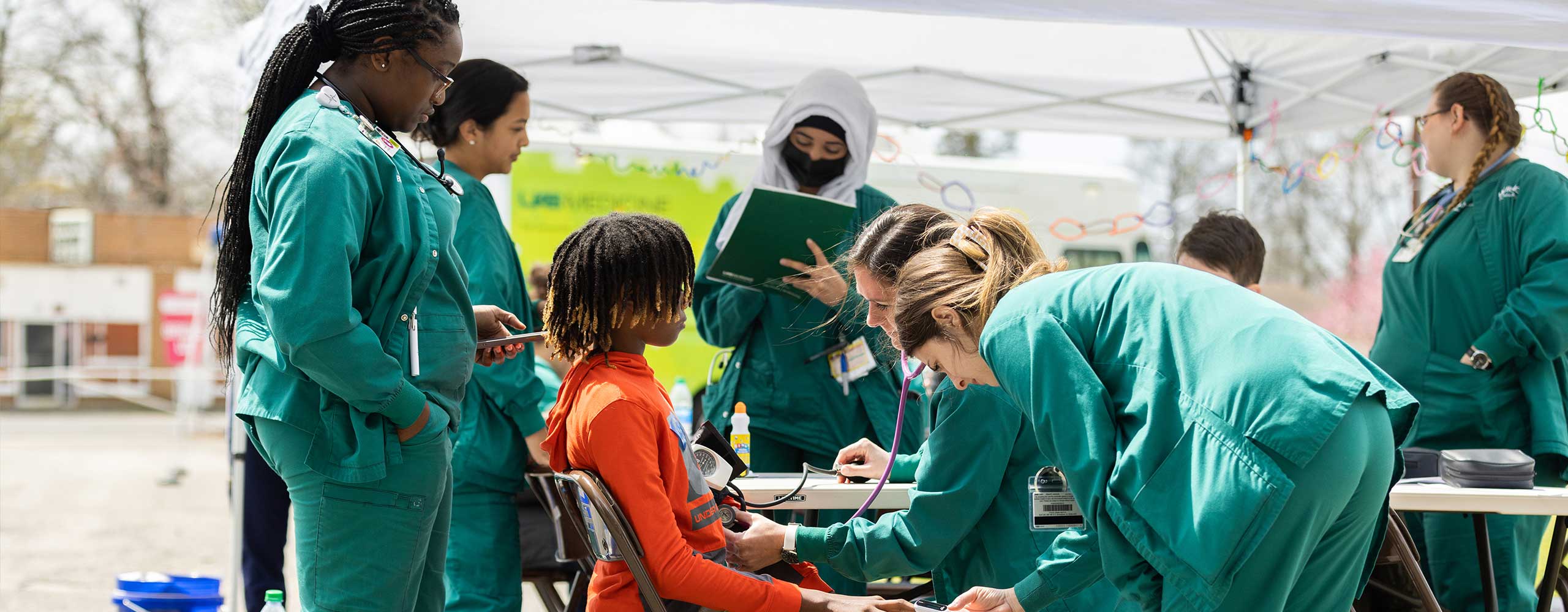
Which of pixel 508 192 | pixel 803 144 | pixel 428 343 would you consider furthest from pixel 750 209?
pixel 508 192

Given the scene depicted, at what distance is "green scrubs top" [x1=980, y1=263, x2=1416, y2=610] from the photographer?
4.88ft

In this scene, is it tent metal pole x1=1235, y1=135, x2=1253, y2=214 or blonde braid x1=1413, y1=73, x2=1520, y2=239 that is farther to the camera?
tent metal pole x1=1235, y1=135, x2=1253, y2=214

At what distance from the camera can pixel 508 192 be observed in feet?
22.9

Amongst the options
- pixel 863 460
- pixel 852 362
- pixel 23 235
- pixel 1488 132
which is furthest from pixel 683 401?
pixel 23 235

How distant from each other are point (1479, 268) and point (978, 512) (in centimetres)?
245

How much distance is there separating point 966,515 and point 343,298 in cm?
115

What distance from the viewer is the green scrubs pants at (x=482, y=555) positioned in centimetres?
322

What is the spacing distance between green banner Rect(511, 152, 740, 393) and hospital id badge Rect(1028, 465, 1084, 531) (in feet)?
16.3

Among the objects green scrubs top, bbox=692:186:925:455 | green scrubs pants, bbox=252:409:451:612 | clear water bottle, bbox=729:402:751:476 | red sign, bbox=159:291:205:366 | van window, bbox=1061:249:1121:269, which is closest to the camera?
green scrubs pants, bbox=252:409:451:612

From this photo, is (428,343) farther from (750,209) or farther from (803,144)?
(803,144)

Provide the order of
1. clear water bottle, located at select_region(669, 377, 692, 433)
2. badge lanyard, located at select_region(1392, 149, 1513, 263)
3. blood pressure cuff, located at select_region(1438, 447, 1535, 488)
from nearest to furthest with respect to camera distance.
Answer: blood pressure cuff, located at select_region(1438, 447, 1535, 488), badge lanyard, located at select_region(1392, 149, 1513, 263), clear water bottle, located at select_region(669, 377, 692, 433)

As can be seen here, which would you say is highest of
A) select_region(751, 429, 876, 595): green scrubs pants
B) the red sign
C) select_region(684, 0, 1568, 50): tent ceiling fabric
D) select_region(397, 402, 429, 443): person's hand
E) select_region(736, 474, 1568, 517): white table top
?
select_region(684, 0, 1568, 50): tent ceiling fabric

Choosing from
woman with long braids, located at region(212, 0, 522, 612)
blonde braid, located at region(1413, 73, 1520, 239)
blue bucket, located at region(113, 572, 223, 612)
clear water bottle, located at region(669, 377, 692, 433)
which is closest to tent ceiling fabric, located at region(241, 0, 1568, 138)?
blonde braid, located at region(1413, 73, 1520, 239)

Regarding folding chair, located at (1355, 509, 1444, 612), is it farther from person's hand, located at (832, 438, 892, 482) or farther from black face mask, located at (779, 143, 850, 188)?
black face mask, located at (779, 143, 850, 188)
